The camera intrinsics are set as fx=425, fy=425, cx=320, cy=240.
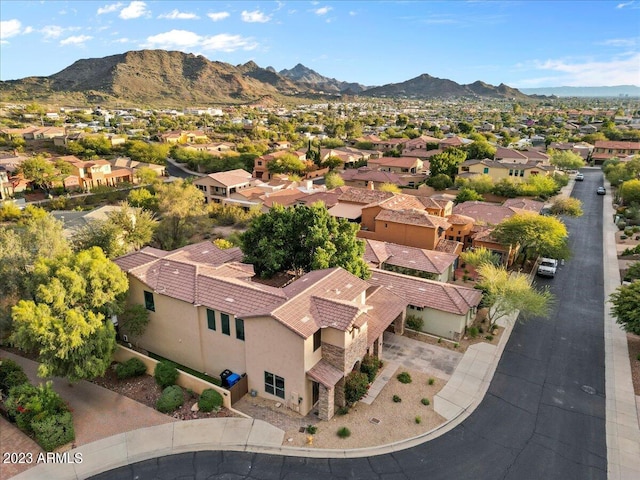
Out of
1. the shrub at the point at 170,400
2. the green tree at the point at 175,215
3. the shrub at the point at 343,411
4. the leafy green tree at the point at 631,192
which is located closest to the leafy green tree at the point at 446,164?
the leafy green tree at the point at 631,192

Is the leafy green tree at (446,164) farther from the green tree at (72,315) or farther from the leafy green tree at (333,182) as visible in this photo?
the green tree at (72,315)

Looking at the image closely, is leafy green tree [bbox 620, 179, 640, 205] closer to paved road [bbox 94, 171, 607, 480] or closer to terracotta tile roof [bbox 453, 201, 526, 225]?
terracotta tile roof [bbox 453, 201, 526, 225]

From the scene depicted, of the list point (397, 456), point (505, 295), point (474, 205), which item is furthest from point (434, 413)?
point (474, 205)

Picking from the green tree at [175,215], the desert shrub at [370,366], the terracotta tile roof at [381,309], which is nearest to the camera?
the desert shrub at [370,366]

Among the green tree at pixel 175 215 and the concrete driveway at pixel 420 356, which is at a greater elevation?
the green tree at pixel 175 215

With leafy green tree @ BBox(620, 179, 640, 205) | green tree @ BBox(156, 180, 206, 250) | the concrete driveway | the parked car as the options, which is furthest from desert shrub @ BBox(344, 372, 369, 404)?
leafy green tree @ BBox(620, 179, 640, 205)

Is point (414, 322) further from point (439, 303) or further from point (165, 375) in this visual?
point (165, 375)
